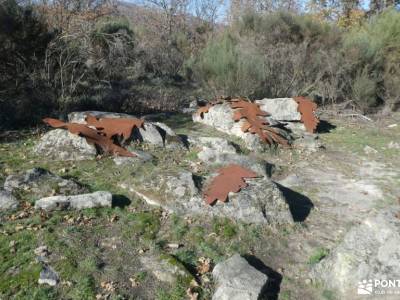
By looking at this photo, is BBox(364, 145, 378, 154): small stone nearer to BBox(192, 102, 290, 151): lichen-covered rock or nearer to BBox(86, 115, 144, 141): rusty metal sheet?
BBox(192, 102, 290, 151): lichen-covered rock

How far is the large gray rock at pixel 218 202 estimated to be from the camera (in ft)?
15.7

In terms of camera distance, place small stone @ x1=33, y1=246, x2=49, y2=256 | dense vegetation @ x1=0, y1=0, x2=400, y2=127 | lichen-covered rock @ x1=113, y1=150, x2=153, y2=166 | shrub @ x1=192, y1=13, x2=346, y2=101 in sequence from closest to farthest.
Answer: small stone @ x1=33, y1=246, x2=49, y2=256 → lichen-covered rock @ x1=113, y1=150, x2=153, y2=166 → dense vegetation @ x1=0, y1=0, x2=400, y2=127 → shrub @ x1=192, y1=13, x2=346, y2=101

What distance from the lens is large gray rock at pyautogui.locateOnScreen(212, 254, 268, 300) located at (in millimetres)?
3461

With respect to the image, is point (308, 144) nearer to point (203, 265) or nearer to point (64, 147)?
point (64, 147)

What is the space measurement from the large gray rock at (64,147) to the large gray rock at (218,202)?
50.1 inches

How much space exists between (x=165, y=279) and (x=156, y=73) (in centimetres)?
1032

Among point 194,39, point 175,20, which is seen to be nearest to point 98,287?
point 194,39

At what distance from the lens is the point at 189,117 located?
379 inches

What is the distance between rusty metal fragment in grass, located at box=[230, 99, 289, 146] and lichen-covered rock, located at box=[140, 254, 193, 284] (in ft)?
13.4

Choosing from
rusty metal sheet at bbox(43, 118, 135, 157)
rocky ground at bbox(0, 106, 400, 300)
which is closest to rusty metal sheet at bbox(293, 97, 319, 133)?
rocky ground at bbox(0, 106, 400, 300)

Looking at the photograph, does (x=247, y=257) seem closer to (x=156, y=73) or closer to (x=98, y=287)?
(x=98, y=287)

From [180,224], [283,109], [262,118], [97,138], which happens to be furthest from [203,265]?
[283,109]

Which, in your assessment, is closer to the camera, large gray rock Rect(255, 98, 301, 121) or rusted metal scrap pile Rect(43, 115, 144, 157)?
rusted metal scrap pile Rect(43, 115, 144, 157)

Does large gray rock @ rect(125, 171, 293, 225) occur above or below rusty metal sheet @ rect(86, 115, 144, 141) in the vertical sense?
below
